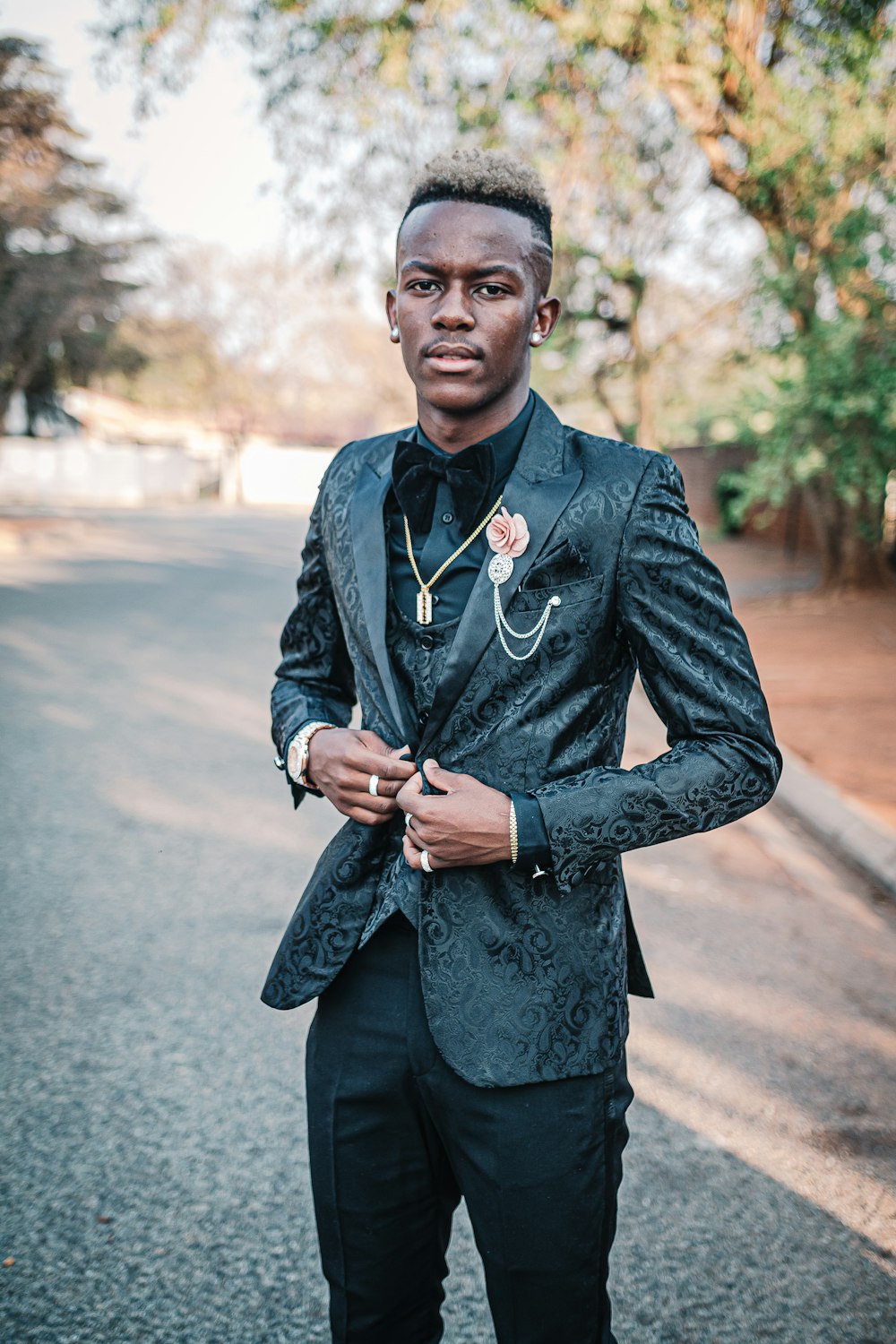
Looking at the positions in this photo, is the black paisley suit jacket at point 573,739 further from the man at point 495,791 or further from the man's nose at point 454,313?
the man's nose at point 454,313

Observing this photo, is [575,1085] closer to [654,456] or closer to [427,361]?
[654,456]

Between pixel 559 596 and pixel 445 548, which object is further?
pixel 445 548

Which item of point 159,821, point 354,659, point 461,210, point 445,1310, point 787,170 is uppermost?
point 787,170

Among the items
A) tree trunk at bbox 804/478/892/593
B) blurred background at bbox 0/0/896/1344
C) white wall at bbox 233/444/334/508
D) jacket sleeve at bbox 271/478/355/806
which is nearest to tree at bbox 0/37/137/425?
blurred background at bbox 0/0/896/1344

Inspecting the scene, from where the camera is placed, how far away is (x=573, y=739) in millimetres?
1670

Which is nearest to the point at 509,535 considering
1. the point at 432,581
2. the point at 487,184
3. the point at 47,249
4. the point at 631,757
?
the point at 432,581

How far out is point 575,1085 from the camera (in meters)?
1.61

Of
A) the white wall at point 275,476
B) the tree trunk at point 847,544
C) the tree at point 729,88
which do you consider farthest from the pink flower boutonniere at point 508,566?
the white wall at point 275,476

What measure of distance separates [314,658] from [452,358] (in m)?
0.69

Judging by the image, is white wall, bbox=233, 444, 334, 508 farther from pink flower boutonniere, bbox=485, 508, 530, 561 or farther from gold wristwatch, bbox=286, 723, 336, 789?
pink flower boutonniere, bbox=485, 508, 530, 561

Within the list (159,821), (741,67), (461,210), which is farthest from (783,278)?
(461,210)

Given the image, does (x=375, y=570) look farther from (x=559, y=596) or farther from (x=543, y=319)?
(x=543, y=319)

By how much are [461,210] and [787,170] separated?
11.7 meters

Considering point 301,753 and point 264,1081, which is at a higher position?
point 301,753
